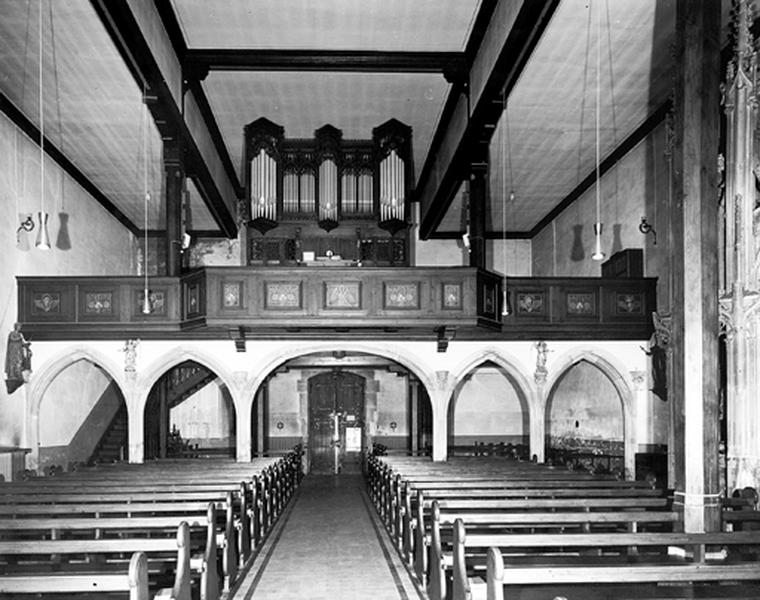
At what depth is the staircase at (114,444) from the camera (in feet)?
70.8

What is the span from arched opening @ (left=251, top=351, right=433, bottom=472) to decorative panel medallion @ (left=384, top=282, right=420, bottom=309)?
429 inches

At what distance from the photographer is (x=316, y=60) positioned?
16.2 metres

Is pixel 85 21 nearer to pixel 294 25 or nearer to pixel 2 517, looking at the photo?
pixel 294 25

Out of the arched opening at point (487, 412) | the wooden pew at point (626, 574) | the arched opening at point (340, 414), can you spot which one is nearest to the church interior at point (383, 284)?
the wooden pew at point (626, 574)

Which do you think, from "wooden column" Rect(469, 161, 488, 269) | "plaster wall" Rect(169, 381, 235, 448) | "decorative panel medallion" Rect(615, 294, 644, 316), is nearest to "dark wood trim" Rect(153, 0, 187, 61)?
"wooden column" Rect(469, 161, 488, 269)

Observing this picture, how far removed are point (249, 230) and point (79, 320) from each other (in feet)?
25.8

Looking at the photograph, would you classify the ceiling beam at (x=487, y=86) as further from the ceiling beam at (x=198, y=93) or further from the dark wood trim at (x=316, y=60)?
the ceiling beam at (x=198, y=93)

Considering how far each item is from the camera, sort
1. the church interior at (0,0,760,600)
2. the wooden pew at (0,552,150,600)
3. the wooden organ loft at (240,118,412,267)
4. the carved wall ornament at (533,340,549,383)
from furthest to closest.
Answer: the wooden organ loft at (240,118,412,267) → the carved wall ornament at (533,340,549,383) → the church interior at (0,0,760,600) → the wooden pew at (0,552,150,600)

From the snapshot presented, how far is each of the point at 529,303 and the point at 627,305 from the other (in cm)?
214

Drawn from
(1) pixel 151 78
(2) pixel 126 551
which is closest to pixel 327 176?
(1) pixel 151 78

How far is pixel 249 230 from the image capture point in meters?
24.4

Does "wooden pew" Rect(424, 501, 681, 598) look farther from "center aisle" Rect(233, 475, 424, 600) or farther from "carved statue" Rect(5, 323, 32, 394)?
"carved statue" Rect(5, 323, 32, 394)

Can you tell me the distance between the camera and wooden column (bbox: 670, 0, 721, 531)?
850 cm

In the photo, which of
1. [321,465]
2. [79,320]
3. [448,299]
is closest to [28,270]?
[79,320]
